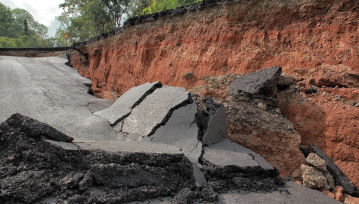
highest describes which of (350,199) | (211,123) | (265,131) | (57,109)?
(211,123)

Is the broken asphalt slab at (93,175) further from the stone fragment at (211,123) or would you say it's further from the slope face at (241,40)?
the slope face at (241,40)

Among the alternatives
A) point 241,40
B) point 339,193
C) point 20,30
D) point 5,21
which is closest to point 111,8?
point 241,40

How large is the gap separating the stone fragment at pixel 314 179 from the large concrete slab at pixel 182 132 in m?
1.73

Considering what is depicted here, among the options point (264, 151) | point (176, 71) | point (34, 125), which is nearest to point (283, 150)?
point (264, 151)

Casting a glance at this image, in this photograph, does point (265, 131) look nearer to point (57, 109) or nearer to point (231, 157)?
point (231, 157)

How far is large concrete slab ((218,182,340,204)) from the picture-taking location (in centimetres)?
213

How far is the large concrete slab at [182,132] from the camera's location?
290 centimetres

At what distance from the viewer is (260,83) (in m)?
3.86

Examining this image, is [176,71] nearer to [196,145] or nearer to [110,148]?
[196,145]

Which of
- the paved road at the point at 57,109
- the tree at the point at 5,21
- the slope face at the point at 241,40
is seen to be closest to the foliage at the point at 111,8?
the slope face at the point at 241,40

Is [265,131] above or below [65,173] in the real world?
above

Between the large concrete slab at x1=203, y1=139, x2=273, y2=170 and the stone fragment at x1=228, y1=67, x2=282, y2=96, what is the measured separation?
4.55 ft

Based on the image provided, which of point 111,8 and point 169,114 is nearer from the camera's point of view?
point 169,114

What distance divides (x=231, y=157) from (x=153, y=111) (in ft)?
5.15
